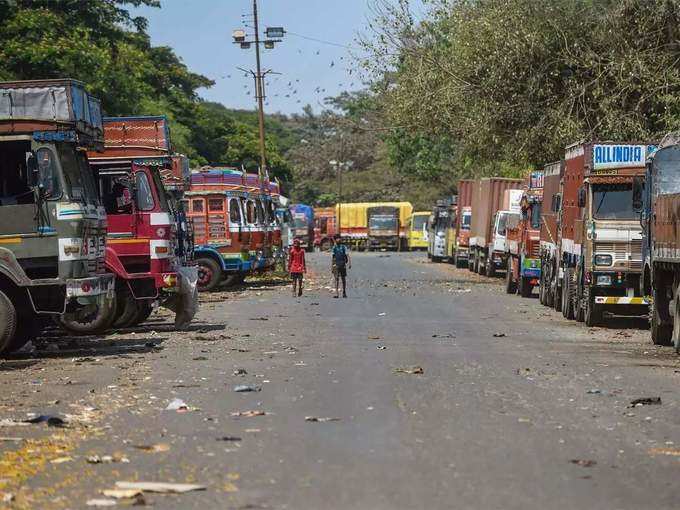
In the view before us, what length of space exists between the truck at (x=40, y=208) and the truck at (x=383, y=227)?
248ft

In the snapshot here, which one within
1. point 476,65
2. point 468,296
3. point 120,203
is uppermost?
point 476,65

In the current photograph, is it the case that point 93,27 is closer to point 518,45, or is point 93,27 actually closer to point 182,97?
point 518,45

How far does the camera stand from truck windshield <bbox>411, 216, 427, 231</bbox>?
307 ft

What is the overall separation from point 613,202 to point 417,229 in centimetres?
6976

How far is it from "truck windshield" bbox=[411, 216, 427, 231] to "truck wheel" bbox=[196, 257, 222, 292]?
183 ft

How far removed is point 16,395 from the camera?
13688mm

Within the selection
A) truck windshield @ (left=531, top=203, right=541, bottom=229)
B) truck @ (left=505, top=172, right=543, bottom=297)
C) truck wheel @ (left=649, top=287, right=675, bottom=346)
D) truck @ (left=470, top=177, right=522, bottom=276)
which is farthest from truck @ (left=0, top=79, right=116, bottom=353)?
truck @ (left=470, top=177, right=522, bottom=276)

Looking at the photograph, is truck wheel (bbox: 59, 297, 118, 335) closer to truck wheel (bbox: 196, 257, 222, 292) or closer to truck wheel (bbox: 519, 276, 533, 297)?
truck wheel (bbox: 196, 257, 222, 292)

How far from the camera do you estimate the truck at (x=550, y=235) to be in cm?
3067

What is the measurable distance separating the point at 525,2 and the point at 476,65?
7.57 feet

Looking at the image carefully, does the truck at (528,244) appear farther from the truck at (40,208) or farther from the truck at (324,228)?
the truck at (324,228)

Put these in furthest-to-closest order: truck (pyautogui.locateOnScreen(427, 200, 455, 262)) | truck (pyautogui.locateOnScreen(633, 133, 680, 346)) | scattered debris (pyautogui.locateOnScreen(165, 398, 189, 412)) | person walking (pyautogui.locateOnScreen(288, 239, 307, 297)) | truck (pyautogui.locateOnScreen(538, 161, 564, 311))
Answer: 1. truck (pyautogui.locateOnScreen(427, 200, 455, 262))
2. person walking (pyautogui.locateOnScreen(288, 239, 307, 297))
3. truck (pyautogui.locateOnScreen(538, 161, 564, 311))
4. truck (pyautogui.locateOnScreen(633, 133, 680, 346))
5. scattered debris (pyautogui.locateOnScreen(165, 398, 189, 412))

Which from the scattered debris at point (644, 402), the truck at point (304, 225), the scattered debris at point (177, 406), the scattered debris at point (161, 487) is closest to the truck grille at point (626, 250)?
the scattered debris at point (644, 402)

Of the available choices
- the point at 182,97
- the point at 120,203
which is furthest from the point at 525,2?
the point at 182,97
